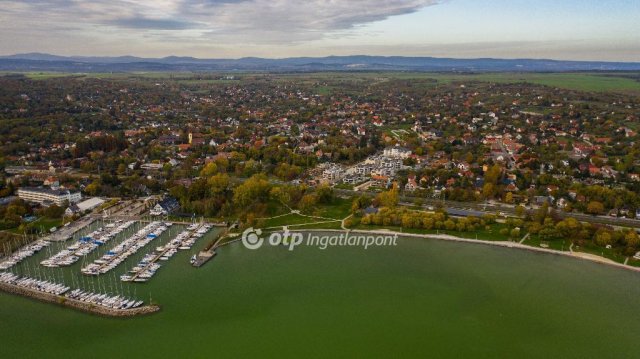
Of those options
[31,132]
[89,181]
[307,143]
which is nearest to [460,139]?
[307,143]

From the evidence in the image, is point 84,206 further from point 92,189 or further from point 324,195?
point 324,195

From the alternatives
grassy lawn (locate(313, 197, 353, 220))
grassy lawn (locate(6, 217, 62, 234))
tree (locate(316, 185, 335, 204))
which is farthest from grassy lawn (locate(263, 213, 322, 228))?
grassy lawn (locate(6, 217, 62, 234))

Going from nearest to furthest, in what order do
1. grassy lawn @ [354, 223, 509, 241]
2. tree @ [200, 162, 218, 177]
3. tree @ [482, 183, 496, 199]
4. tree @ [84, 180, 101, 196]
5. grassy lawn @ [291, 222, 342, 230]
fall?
1. grassy lawn @ [354, 223, 509, 241]
2. grassy lawn @ [291, 222, 342, 230]
3. tree @ [482, 183, 496, 199]
4. tree @ [84, 180, 101, 196]
5. tree @ [200, 162, 218, 177]

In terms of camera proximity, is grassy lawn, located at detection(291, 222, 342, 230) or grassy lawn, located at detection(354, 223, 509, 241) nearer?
grassy lawn, located at detection(354, 223, 509, 241)

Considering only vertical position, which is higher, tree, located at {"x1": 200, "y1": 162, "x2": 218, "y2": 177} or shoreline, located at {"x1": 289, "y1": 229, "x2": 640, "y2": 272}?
tree, located at {"x1": 200, "y1": 162, "x2": 218, "y2": 177}

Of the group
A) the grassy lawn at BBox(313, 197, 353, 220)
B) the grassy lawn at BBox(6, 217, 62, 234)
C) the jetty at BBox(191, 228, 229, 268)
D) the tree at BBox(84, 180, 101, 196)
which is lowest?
the jetty at BBox(191, 228, 229, 268)

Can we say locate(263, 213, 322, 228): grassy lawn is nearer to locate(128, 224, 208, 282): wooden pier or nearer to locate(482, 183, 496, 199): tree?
locate(128, 224, 208, 282): wooden pier

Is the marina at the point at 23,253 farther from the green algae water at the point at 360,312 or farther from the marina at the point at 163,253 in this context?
the marina at the point at 163,253
